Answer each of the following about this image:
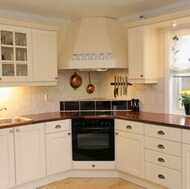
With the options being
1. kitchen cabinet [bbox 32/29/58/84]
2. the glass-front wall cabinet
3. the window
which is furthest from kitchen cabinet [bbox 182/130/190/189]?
the glass-front wall cabinet

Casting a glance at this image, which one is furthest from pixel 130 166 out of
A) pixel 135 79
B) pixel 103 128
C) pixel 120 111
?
pixel 135 79

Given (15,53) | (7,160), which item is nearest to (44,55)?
(15,53)

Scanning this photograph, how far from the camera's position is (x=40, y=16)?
3.83 metres

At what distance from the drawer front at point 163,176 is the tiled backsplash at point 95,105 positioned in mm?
1197

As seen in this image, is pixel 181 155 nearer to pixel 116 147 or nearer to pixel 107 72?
pixel 116 147

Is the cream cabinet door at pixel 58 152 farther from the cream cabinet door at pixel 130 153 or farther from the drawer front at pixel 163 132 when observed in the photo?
the drawer front at pixel 163 132

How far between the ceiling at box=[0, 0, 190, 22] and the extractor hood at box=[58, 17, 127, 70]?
166 millimetres

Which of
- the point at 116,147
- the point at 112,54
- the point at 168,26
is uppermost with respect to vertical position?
the point at 168,26

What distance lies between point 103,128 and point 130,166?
65 centimetres

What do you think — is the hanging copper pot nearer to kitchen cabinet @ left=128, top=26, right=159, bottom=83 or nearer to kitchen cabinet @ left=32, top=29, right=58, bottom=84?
kitchen cabinet @ left=32, top=29, right=58, bottom=84

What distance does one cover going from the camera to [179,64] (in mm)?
3545

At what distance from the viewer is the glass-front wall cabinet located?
128 inches

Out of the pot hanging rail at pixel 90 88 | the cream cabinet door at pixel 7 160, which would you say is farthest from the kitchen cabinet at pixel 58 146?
the pot hanging rail at pixel 90 88

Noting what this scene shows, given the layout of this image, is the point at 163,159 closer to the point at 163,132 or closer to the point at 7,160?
the point at 163,132
